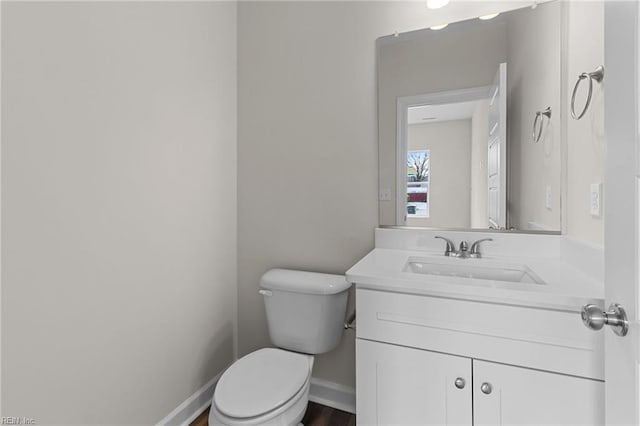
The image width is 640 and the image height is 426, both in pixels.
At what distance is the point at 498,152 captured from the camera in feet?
4.62

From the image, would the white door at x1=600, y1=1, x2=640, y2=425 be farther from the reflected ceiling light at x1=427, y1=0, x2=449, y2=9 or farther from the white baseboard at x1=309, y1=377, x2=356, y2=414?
the white baseboard at x1=309, y1=377, x2=356, y2=414

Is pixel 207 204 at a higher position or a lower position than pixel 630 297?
higher

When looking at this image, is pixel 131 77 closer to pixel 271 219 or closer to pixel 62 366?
pixel 271 219

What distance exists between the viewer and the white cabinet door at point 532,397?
33.8 inches

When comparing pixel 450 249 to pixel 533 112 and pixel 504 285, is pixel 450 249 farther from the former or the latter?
pixel 533 112

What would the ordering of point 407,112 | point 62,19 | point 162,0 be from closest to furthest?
point 62,19
point 162,0
point 407,112

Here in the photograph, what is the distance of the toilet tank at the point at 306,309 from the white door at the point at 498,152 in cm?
74

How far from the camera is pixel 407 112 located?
1544 millimetres

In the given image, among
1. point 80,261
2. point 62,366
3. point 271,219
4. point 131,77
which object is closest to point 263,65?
point 131,77

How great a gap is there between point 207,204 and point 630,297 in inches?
62.9

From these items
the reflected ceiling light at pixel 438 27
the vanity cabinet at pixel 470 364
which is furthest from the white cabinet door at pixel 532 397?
the reflected ceiling light at pixel 438 27

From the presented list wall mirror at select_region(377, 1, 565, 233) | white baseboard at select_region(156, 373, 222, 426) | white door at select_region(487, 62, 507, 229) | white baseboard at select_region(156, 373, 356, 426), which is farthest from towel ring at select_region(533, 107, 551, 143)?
white baseboard at select_region(156, 373, 222, 426)

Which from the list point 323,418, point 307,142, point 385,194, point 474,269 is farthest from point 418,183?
point 323,418

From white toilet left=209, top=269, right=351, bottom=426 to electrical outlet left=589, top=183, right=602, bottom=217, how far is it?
38.1 inches
